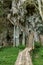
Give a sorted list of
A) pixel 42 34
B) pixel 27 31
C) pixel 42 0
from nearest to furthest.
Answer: pixel 42 0
pixel 27 31
pixel 42 34

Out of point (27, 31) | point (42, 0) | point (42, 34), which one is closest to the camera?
point (42, 0)

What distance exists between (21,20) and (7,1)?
2.37 m

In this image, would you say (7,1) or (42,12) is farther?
(7,1)

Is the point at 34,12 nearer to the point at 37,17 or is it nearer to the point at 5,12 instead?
the point at 37,17

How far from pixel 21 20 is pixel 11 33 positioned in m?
2.28

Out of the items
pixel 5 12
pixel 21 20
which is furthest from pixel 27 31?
pixel 5 12

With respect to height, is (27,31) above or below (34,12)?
below

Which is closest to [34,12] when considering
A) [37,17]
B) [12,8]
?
[37,17]

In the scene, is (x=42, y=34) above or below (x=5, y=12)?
below

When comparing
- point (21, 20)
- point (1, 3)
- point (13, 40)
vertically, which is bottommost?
point (13, 40)

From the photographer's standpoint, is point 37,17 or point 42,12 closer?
point 42,12

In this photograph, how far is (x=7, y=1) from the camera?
23906mm

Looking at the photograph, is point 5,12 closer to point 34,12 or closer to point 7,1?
point 7,1

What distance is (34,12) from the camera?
2356cm
